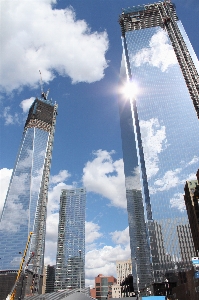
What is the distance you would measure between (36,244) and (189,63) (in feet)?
516

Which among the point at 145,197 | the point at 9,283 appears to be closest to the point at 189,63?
the point at 145,197

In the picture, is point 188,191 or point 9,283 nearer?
point 188,191

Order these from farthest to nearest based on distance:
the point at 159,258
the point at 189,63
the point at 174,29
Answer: the point at 159,258
the point at 174,29
the point at 189,63

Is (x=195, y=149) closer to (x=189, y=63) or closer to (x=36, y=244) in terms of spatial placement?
(x=189, y=63)

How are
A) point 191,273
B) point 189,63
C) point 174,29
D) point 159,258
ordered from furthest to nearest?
point 159,258 → point 174,29 → point 189,63 → point 191,273

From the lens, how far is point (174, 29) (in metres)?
162

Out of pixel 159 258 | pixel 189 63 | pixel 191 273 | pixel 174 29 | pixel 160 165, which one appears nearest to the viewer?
pixel 191 273

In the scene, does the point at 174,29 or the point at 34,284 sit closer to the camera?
the point at 174,29

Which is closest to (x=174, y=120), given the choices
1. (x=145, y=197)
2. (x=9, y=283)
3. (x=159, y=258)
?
(x=145, y=197)

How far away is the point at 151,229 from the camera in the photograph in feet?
598

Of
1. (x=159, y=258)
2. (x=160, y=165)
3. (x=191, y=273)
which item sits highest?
(x=160, y=165)

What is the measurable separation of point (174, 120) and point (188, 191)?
242 ft

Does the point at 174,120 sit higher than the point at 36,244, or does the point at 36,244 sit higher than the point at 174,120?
the point at 174,120

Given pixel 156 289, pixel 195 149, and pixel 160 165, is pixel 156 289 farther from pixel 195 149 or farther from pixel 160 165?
pixel 195 149
